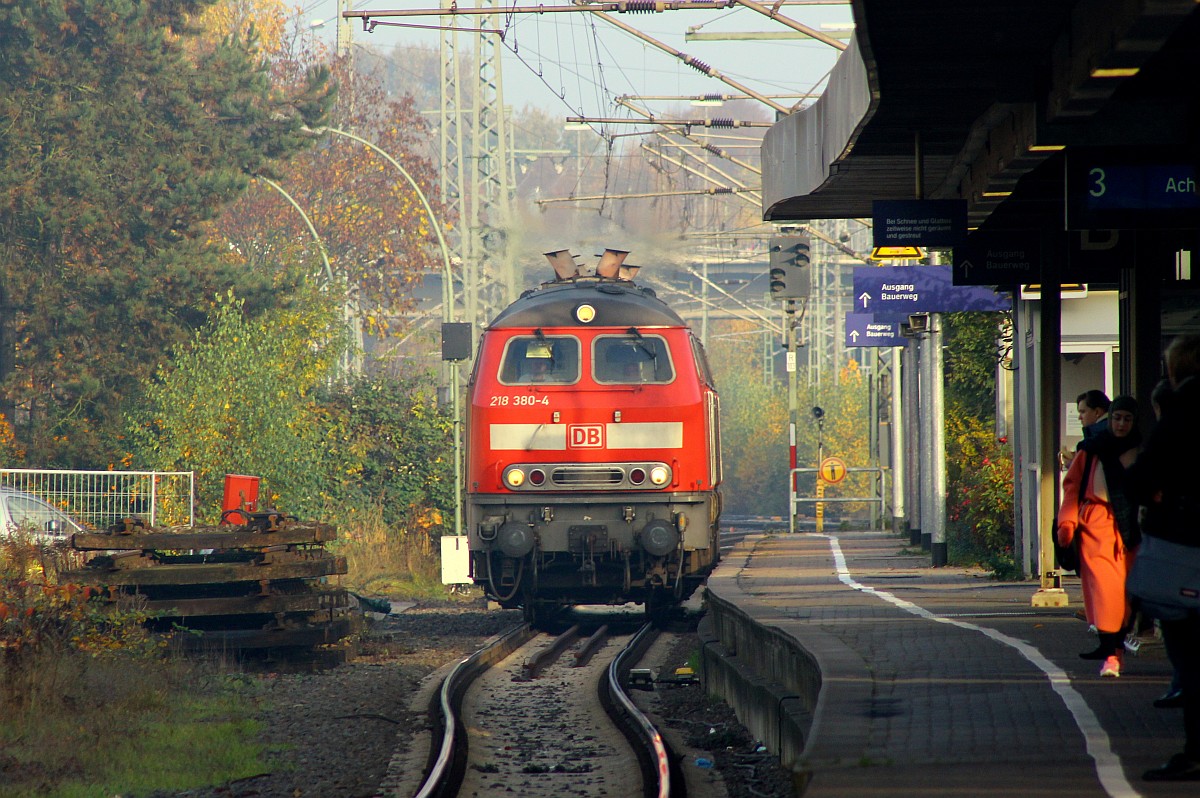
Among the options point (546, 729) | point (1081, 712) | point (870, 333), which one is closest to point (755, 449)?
point (870, 333)

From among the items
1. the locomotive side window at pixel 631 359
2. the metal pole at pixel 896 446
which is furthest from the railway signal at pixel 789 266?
the locomotive side window at pixel 631 359

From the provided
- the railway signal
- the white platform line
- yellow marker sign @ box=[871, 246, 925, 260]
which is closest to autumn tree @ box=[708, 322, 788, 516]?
the railway signal

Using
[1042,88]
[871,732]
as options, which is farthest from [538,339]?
[871,732]

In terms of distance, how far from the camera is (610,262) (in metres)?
18.7

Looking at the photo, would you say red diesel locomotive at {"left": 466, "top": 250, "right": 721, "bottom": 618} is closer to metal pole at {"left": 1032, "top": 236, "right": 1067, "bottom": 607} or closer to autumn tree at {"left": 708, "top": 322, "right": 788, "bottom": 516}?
metal pole at {"left": 1032, "top": 236, "right": 1067, "bottom": 607}

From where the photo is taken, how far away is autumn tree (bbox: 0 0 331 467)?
3209cm

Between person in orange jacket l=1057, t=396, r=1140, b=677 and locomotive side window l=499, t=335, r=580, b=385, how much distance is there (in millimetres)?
8080

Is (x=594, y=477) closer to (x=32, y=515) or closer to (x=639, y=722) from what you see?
(x=639, y=722)

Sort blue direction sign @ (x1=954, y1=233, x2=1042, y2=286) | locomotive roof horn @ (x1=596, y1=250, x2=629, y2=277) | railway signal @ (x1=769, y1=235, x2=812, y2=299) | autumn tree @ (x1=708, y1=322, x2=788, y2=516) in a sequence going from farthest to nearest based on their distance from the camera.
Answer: autumn tree @ (x1=708, y1=322, x2=788, y2=516), railway signal @ (x1=769, y1=235, x2=812, y2=299), locomotive roof horn @ (x1=596, y1=250, x2=629, y2=277), blue direction sign @ (x1=954, y1=233, x2=1042, y2=286)

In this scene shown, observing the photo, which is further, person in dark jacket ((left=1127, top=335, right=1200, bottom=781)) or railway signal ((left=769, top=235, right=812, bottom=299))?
railway signal ((left=769, top=235, right=812, bottom=299))

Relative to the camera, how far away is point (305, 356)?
27516 mm

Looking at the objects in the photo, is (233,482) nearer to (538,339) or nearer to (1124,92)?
(538,339)

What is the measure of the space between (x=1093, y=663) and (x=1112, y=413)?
1600 millimetres

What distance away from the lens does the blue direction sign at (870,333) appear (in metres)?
25.5
